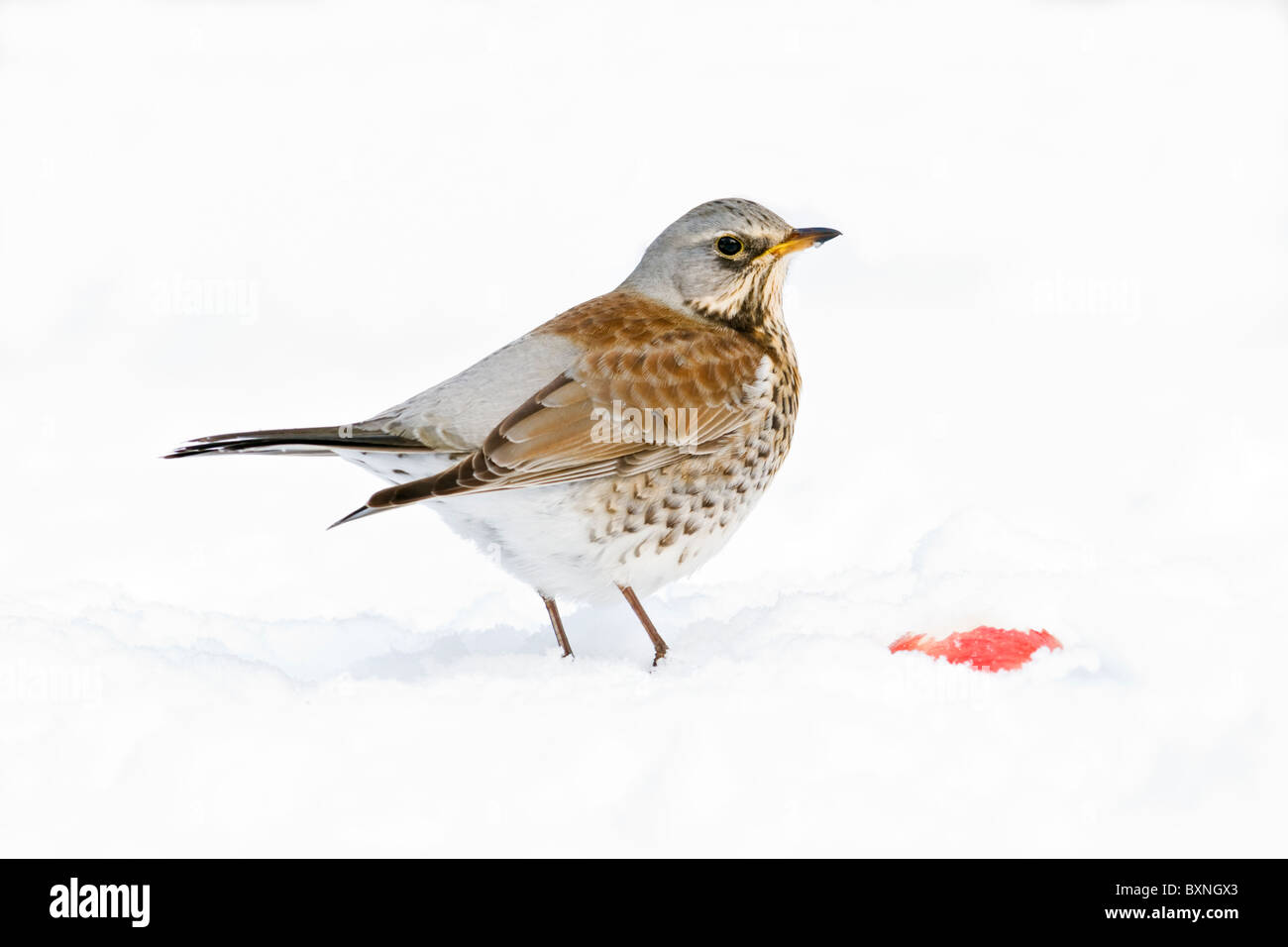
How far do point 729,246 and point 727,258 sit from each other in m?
0.05

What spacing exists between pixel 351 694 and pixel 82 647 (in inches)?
39.7

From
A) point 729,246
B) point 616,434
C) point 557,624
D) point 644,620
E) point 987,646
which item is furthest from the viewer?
point 729,246

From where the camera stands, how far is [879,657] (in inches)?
183

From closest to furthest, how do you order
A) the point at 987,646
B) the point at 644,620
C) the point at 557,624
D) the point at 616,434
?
the point at 987,646
the point at 616,434
the point at 644,620
the point at 557,624

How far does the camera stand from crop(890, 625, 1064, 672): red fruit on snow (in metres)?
4.67

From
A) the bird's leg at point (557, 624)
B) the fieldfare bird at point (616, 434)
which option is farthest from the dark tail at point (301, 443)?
the bird's leg at point (557, 624)

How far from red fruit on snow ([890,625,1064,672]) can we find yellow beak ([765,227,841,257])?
1.86 m

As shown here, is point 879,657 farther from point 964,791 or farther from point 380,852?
point 380,852

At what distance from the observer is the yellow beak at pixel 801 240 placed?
5.90 m

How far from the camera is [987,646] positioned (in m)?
4.76

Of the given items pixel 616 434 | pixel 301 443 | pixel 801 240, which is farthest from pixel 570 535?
pixel 801 240

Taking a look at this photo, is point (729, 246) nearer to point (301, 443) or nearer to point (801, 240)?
point (801, 240)

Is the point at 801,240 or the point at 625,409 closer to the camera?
the point at 625,409

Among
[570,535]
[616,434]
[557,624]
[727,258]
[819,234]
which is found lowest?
[557,624]
